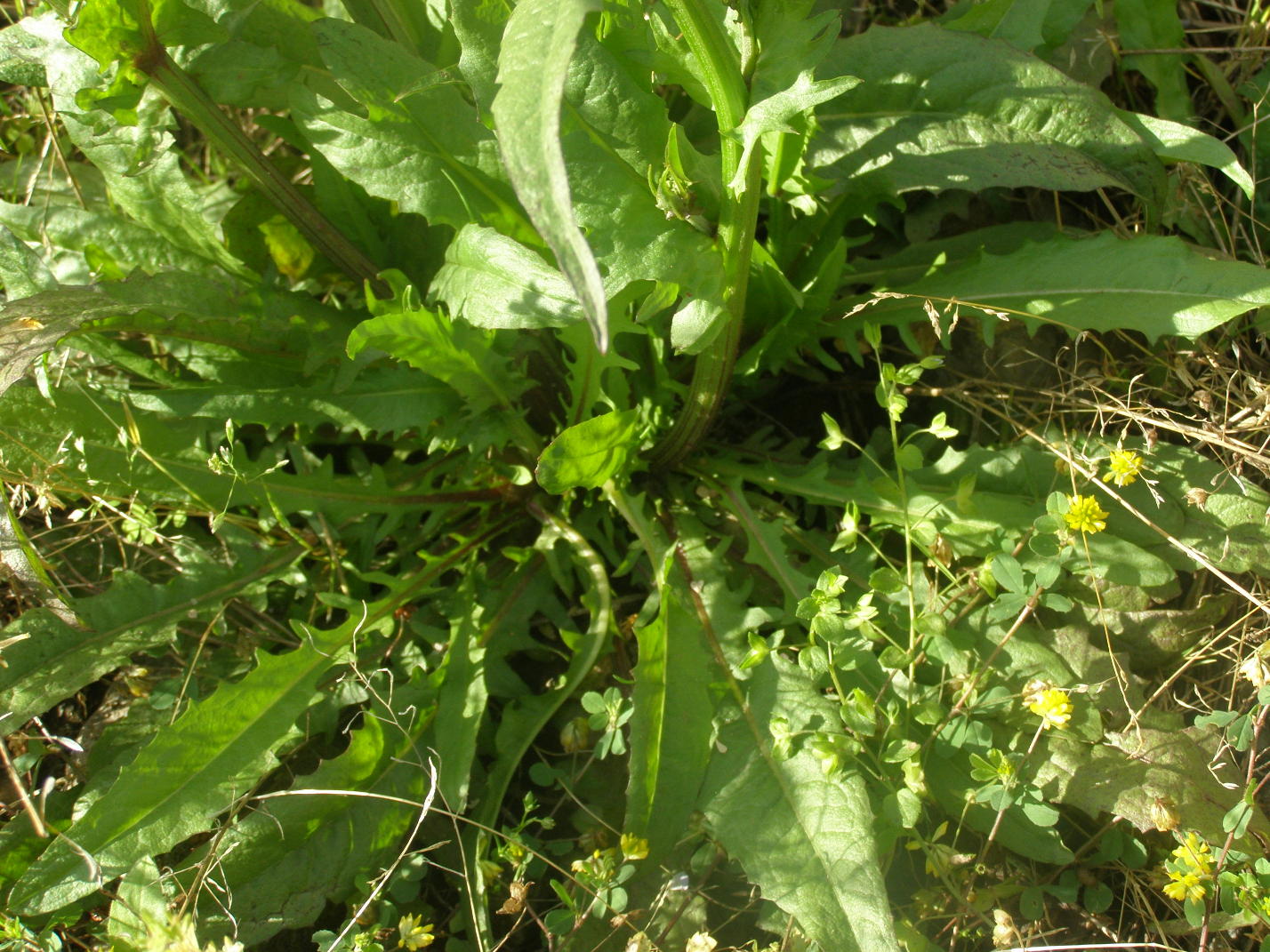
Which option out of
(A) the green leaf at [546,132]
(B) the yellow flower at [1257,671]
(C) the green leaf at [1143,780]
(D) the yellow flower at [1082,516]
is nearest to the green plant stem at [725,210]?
(A) the green leaf at [546,132]

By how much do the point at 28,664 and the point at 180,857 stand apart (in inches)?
17.8

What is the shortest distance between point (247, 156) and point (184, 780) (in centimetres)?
113

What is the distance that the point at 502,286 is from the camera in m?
1.64

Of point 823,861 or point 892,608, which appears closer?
point 823,861

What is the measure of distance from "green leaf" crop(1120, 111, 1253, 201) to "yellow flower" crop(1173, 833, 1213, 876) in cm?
116

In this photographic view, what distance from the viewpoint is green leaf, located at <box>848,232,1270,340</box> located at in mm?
1784

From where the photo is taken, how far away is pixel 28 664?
72.2 inches

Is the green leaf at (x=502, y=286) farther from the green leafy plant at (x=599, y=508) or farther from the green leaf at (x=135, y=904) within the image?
the green leaf at (x=135, y=904)

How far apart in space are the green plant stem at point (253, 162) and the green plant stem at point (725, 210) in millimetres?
742

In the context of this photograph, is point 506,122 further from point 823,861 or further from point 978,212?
point 978,212

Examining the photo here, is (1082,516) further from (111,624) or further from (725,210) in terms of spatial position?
(111,624)


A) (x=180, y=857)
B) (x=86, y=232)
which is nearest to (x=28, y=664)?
(x=180, y=857)

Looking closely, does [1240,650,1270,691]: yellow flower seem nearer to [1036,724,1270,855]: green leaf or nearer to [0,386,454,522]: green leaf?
[1036,724,1270,855]: green leaf

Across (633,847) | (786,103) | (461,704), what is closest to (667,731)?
(633,847)
